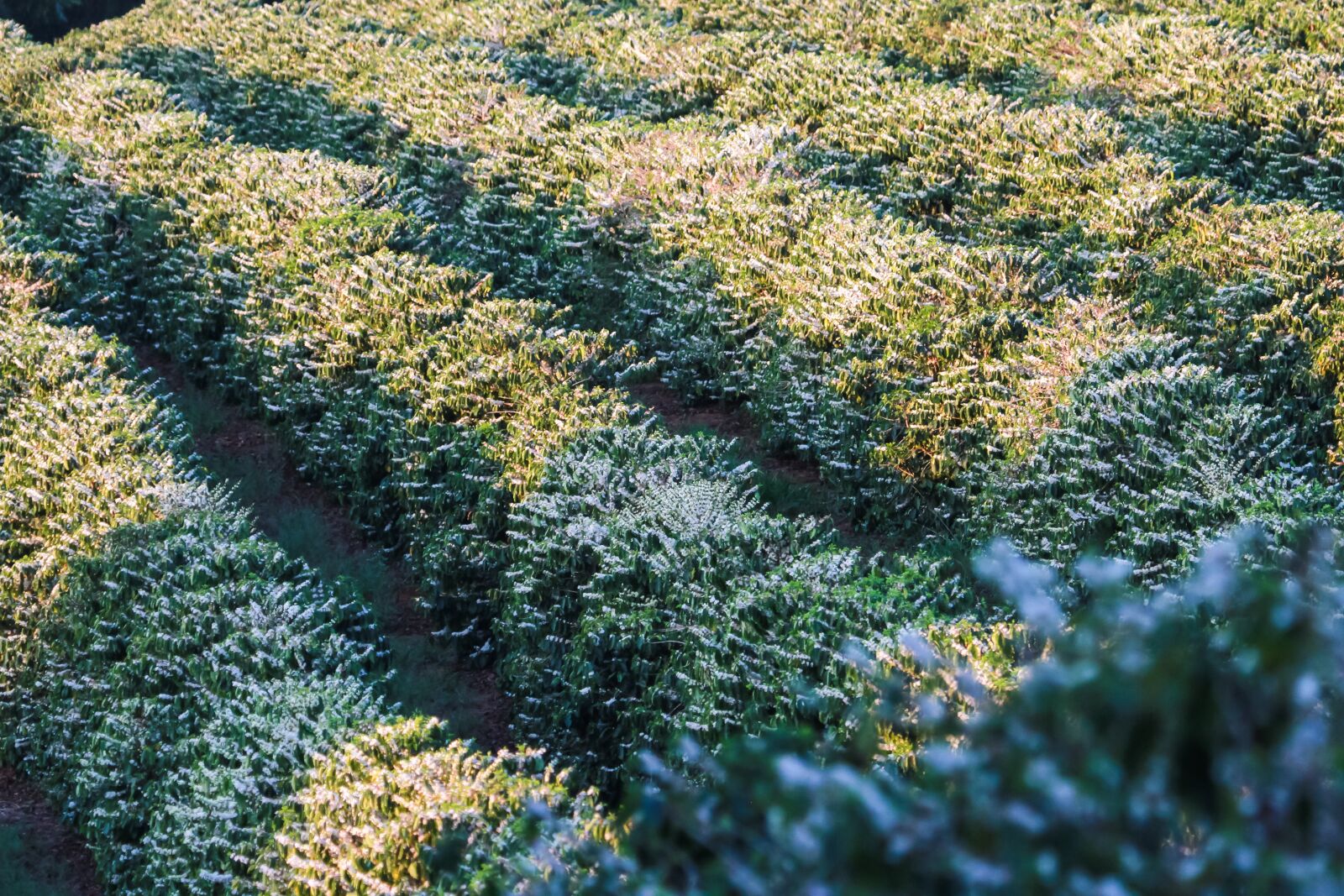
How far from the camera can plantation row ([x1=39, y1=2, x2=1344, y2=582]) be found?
1218 centimetres

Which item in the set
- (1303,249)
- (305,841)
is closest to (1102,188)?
(1303,249)

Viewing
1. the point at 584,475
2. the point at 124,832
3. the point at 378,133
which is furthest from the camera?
the point at 378,133

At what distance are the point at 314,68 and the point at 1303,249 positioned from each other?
17.2 meters

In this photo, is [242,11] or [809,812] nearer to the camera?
[809,812]

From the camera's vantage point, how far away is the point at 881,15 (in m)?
25.2

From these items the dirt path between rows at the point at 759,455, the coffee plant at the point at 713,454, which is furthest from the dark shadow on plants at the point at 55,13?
the dirt path between rows at the point at 759,455

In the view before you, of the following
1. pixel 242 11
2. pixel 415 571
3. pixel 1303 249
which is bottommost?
pixel 415 571

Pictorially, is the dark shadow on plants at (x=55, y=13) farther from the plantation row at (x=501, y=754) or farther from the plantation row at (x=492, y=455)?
the plantation row at (x=501, y=754)

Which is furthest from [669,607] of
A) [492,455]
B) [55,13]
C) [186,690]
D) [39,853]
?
[55,13]

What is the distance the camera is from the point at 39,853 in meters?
10.0

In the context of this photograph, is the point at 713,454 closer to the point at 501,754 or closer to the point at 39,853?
the point at 501,754

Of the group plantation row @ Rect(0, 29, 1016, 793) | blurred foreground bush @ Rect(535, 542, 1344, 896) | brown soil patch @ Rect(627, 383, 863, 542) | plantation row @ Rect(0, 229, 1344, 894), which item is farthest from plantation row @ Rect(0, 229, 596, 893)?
brown soil patch @ Rect(627, 383, 863, 542)

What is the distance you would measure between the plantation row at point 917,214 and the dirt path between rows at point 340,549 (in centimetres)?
302

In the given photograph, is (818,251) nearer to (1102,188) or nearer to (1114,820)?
(1102,188)
